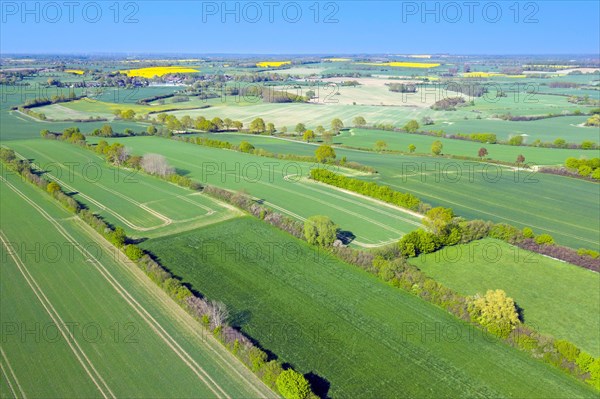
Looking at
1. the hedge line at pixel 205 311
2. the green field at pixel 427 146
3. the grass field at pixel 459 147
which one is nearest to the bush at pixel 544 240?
the hedge line at pixel 205 311

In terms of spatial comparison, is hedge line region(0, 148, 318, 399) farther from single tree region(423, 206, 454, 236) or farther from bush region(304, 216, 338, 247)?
single tree region(423, 206, 454, 236)

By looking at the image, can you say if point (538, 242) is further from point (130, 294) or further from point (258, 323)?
point (130, 294)

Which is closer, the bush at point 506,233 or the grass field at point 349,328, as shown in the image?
the grass field at point 349,328

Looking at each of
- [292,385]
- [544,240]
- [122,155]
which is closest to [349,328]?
[292,385]

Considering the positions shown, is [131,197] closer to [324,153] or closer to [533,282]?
[324,153]

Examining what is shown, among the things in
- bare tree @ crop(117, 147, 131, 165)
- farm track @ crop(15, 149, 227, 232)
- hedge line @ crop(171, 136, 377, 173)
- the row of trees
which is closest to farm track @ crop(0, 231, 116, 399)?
farm track @ crop(15, 149, 227, 232)

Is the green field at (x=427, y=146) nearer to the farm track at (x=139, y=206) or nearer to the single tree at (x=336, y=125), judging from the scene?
the single tree at (x=336, y=125)
